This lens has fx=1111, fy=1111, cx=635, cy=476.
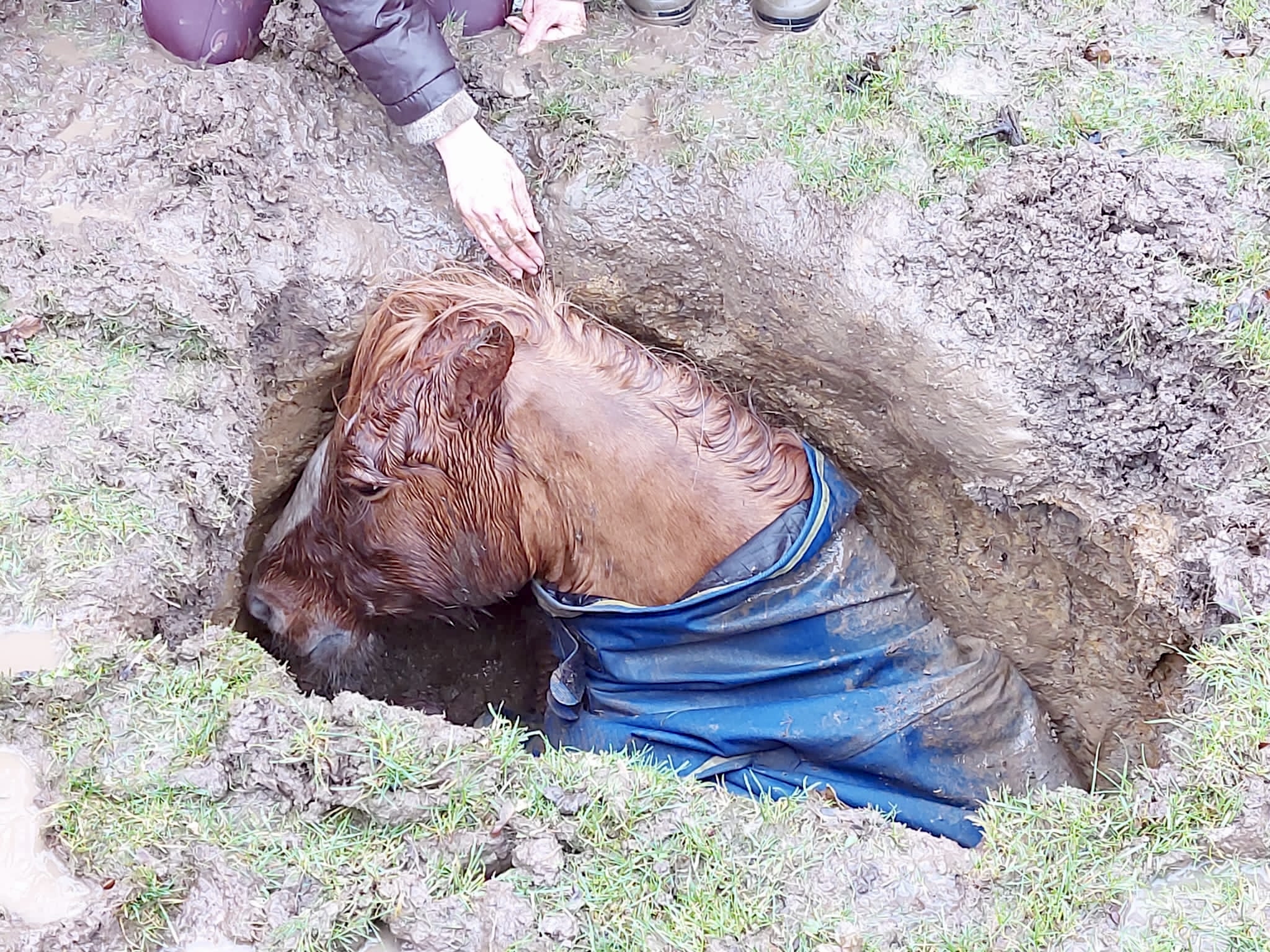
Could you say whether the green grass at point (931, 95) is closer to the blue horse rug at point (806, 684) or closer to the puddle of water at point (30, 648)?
the blue horse rug at point (806, 684)

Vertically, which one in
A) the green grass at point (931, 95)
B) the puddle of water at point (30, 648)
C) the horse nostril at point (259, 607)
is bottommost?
the horse nostril at point (259, 607)

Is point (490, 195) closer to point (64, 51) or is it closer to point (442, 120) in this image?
point (442, 120)

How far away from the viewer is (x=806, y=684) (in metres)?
3.26

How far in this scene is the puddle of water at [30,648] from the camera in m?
2.60

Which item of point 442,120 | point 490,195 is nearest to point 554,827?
point 490,195

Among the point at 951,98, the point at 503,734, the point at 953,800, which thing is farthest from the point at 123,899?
the point at 951,98

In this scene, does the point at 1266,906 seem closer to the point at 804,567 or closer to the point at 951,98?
the point at 804,567

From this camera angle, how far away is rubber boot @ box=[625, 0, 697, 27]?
13.4 ft

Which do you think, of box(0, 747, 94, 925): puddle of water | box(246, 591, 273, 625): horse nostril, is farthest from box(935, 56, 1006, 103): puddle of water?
box(0, 747, 94, 925): puddle of water

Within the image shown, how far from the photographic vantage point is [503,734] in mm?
2598

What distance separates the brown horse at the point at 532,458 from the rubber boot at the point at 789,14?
1.54m

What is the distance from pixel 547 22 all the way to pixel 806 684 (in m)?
2.52

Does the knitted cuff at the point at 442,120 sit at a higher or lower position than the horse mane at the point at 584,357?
higher

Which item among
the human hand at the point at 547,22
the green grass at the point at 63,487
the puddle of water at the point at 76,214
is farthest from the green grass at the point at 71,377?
the human hand at the point at 547,22
